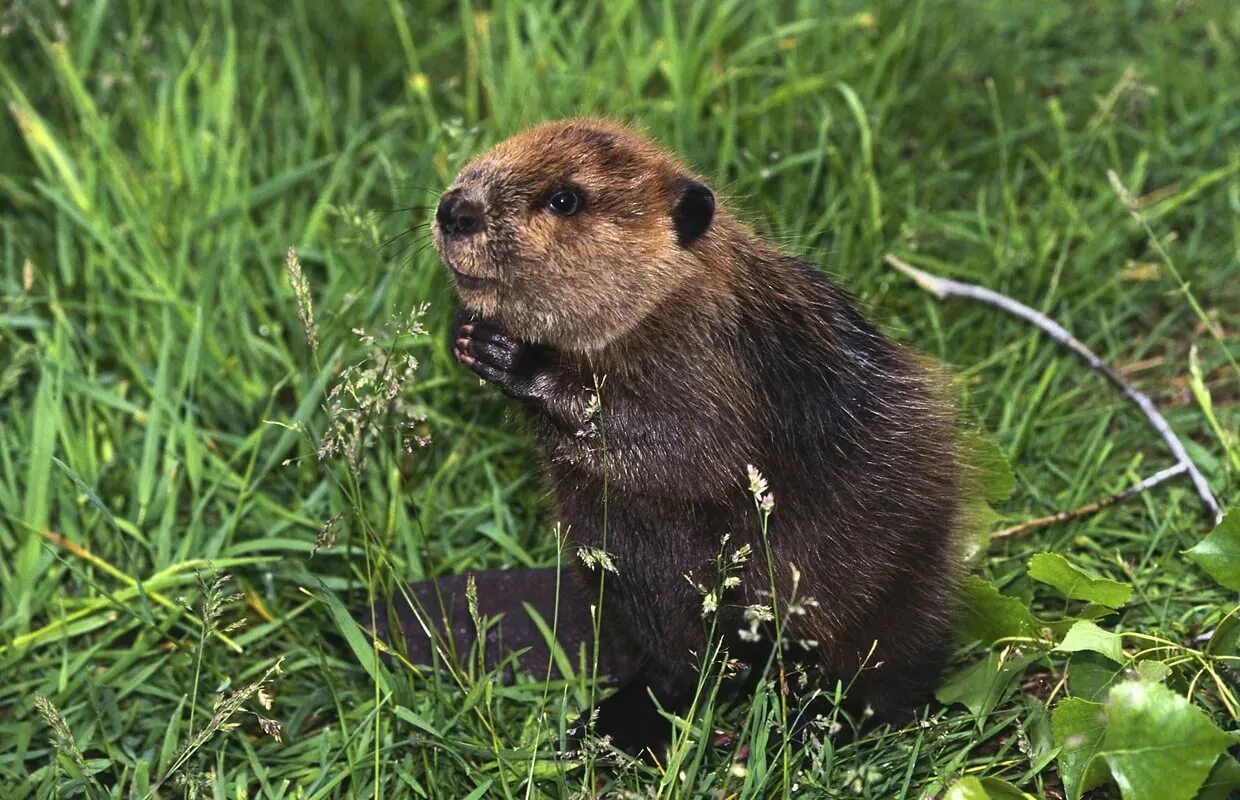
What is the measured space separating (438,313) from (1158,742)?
8.09 feet

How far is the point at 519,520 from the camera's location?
419cm

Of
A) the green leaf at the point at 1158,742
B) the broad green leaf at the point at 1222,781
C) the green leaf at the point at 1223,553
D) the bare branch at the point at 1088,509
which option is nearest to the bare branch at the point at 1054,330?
the bare branch at the point at 1088,509

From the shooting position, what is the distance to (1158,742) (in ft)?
9.24

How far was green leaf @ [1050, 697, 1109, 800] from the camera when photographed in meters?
2.92

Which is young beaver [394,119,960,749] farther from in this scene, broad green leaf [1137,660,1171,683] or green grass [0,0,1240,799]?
broad green leaf [1137,660,1171,683]

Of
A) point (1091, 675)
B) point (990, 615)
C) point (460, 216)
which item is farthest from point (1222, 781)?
point (460, 216)

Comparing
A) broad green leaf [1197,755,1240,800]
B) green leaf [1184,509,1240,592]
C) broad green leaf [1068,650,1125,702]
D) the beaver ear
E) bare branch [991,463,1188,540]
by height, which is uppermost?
the beaver ear

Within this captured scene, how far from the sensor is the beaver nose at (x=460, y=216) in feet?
10.5

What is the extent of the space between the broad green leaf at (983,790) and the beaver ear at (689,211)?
4.24ft

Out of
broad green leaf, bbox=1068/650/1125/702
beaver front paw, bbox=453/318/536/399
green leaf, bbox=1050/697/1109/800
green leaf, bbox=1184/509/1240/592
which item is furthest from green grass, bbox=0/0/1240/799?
beaver front paw, bbox=453/318/536/399

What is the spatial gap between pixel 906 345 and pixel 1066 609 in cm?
76

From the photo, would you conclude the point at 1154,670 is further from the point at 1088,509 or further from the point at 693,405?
the point at 693,405

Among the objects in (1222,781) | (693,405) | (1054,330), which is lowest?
(1222,781)

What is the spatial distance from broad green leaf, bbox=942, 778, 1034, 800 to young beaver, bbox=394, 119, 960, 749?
339 mm
